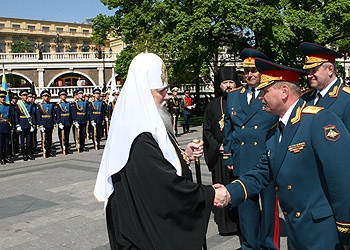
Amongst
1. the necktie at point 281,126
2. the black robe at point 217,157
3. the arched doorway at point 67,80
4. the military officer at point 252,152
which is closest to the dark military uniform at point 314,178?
the necktie at point 281,126

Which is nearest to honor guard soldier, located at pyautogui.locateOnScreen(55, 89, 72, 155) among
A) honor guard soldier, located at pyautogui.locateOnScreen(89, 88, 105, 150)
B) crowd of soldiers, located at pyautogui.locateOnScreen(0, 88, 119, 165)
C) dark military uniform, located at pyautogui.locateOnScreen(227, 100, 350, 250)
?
crowd of soldiers, located at pyautogui.locateOnScreen(0, 88, 119, 165)

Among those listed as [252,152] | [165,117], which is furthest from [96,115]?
[165,117]

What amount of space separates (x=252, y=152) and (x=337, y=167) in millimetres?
1959

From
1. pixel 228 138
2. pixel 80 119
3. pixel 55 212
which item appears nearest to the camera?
pixel 228 138

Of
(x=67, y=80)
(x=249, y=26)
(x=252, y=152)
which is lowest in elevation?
(x=252, y=152)

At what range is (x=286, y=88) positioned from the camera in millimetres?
3094

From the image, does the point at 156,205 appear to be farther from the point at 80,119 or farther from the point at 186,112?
the point at 186,112

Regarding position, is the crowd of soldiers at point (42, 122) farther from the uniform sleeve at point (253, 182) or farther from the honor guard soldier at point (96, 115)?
the uniform sleeve at point (253, 182)

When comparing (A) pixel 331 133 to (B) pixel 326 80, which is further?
(B) pixel 326 80

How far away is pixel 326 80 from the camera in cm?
435

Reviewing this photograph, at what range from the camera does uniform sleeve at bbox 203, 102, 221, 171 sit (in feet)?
18.9

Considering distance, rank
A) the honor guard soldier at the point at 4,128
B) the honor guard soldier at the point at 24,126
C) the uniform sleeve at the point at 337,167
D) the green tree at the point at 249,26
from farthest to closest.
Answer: the green tree at the point at 249,26 < the honor guard soldier at the point at 24,126 < the honor guard soldier at the point at 4,128 < the uniform sleeve at the point at 337,167

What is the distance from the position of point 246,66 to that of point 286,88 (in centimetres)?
179

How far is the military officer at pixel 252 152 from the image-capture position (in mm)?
4484
